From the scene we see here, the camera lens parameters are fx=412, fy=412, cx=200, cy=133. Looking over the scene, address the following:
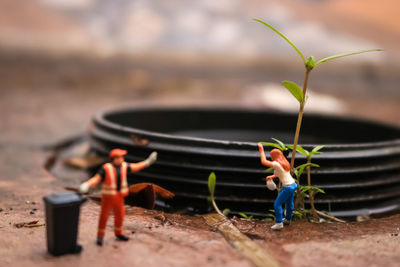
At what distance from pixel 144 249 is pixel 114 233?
0.24m

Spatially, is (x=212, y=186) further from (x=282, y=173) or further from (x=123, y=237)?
(x=123, y=237)

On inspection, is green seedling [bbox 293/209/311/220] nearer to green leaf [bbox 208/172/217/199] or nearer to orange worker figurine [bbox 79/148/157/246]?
green leaf [bbox 208/172/217/199]

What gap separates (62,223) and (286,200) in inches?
46.5

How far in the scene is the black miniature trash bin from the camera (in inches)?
72.5

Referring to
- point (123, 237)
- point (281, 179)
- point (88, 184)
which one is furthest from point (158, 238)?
point (281, 179)

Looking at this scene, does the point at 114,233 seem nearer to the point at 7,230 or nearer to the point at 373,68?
the point at 7,230

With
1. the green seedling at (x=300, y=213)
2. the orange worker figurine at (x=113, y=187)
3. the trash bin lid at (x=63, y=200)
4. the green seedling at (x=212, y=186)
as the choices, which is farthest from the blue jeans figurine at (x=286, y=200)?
the trash bin lid at (x=63, y=200)

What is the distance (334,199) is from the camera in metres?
2.76

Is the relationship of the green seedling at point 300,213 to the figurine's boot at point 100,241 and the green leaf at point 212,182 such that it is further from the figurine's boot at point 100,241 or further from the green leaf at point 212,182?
the figurine's boot at point 100,241

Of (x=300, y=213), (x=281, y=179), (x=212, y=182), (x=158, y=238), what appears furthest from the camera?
(x=212, y=182)

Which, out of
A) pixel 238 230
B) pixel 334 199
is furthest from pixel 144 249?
pixel 334 199

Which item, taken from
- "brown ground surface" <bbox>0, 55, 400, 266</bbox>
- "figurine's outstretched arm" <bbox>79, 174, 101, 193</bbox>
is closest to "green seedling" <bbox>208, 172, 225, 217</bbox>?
"brown ground surface" <bbox>0, 55, 400, 266</bbox>

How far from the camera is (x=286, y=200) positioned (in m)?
2.29

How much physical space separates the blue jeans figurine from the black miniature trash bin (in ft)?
3.42
